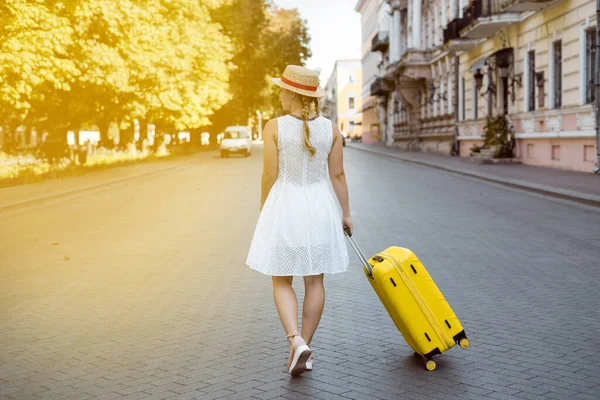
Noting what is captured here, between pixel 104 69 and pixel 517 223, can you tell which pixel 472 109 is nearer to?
pixel 104 69

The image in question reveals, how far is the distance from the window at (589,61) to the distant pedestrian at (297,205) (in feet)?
65.1

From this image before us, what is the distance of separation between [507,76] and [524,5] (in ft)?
14.3

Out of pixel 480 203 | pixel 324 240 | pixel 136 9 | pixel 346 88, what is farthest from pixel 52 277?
pixel 346 88

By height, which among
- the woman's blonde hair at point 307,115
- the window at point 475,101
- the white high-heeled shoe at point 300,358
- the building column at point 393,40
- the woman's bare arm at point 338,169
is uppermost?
the building column at point 393,40

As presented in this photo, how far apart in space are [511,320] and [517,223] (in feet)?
22.8

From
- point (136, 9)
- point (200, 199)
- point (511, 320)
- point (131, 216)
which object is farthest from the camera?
point (136, 9)

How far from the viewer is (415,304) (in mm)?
5070

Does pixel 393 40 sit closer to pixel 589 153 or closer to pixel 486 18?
pixel 486 18

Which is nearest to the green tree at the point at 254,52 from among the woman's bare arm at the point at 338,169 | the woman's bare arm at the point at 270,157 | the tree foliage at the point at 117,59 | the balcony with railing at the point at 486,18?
the tree foliage at the point at 117,59

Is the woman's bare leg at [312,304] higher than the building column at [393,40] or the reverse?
the reverse

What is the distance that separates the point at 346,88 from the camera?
128250mm

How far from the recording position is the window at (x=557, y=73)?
2648 cm

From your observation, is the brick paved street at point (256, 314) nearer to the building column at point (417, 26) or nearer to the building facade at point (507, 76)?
the building facade at point (507, 76)

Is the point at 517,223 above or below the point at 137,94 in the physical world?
below
